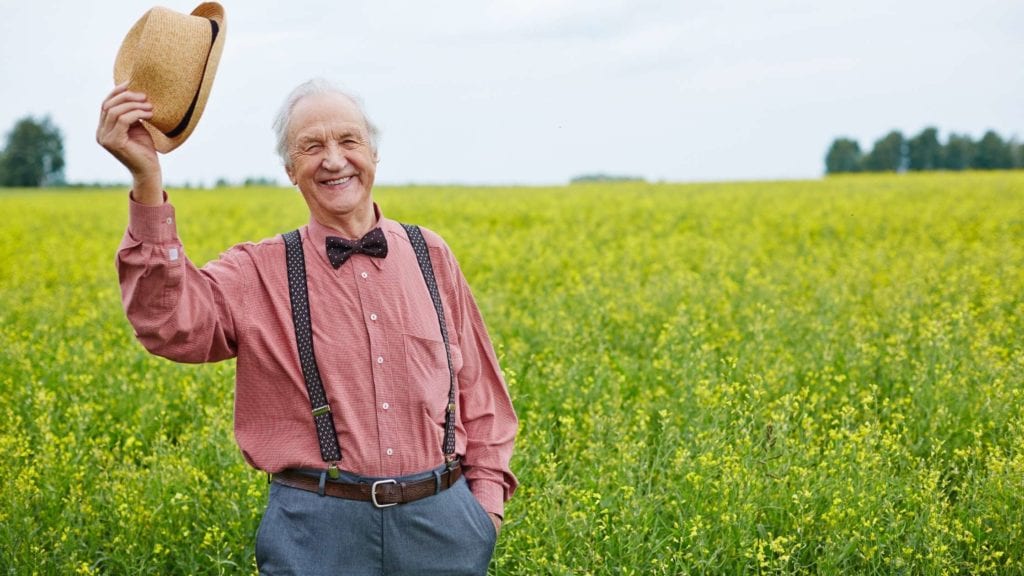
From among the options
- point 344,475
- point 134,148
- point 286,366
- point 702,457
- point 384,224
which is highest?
point 134,148

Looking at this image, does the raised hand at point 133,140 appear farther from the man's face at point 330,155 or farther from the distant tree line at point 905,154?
the distant tree line at point 905,154

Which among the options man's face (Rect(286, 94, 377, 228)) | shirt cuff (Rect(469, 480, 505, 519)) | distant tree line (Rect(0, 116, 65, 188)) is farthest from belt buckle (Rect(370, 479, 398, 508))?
distant tree line (Rect(0, 116, 65, 188))

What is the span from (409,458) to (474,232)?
14346mm

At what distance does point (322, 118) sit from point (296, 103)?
10cm

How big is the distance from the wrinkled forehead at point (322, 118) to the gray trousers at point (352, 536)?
0.93m

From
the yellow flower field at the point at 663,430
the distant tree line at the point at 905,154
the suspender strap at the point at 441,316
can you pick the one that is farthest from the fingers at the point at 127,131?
the distant tree line at the point at 905,154

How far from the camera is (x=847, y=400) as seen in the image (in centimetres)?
555

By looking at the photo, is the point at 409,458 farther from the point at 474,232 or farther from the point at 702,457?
the point at 474,232

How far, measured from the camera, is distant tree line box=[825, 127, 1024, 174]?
8081cm

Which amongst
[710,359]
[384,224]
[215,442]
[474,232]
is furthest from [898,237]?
[384,224]

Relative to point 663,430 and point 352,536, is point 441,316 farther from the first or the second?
point 663,430

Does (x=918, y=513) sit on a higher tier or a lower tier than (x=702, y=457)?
lower

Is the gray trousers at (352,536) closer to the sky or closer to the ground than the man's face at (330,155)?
closer to the ground

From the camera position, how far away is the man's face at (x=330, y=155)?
8.59 feet
